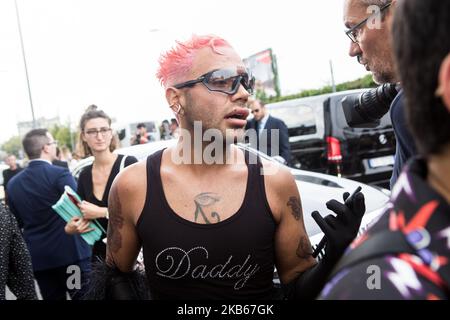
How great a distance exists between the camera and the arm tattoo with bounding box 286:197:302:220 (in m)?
2.02

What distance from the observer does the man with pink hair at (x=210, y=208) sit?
1.92m

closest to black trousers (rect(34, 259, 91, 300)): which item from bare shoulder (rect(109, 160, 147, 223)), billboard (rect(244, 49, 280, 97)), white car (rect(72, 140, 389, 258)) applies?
white car (rect(72, 140, 389, 258))

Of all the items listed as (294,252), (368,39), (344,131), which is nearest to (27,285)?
(294,252)

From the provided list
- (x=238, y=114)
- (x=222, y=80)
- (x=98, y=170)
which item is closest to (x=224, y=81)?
(x=222, y=80)

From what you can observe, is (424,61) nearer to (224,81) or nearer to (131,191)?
(224,81)

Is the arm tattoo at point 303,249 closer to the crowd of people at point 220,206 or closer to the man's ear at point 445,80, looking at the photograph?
the crowd of people at point 220,206

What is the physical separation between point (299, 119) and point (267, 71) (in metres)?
27.8

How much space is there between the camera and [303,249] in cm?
203

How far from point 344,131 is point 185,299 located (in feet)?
20.0

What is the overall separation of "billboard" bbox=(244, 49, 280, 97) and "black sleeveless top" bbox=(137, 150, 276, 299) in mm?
32243

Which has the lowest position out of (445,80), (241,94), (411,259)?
(411,259)

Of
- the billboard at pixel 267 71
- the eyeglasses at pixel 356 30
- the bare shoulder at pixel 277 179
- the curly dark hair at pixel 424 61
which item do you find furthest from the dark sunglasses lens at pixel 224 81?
the billboard at pixel 267 71

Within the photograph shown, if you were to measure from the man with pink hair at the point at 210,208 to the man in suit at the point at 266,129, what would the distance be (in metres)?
3.99

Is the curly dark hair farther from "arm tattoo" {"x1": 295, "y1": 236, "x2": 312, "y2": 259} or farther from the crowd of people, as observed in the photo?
"arm tattoo" {"x1": 295, "y1": 236, "x2": 312, "y2": 259}
